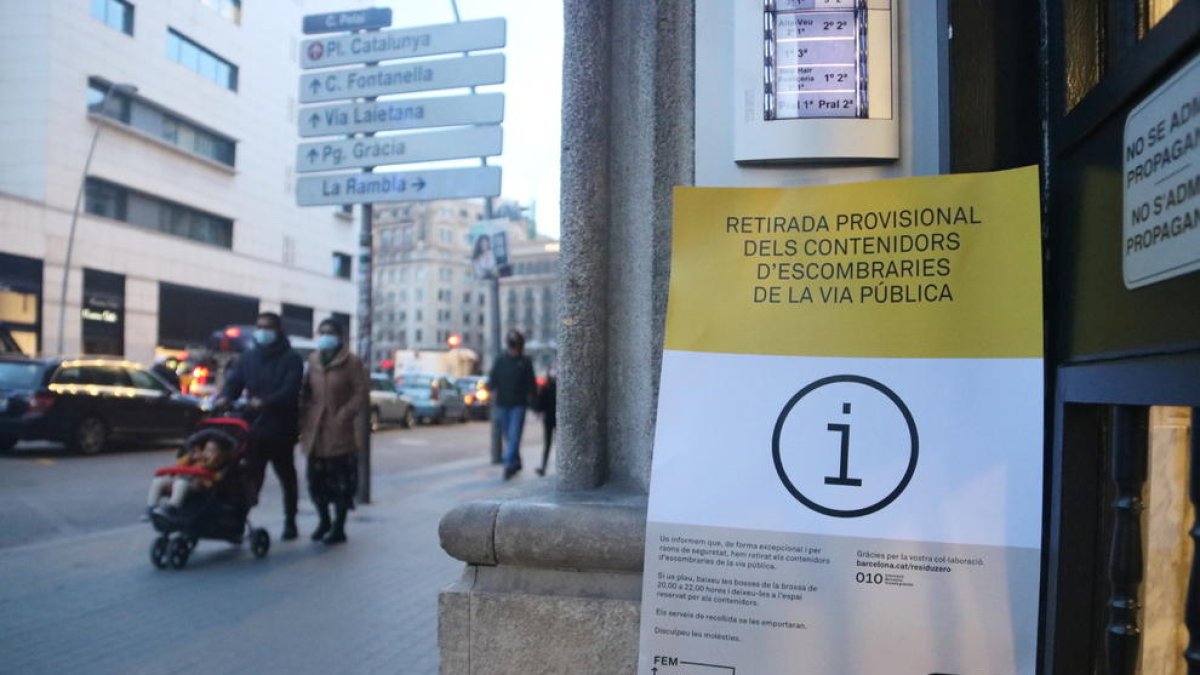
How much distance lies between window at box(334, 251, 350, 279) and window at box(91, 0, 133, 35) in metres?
17.2

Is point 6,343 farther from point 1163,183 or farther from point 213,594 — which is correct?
point 1163,183

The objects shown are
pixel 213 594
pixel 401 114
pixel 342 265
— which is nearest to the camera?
pixel 213 594

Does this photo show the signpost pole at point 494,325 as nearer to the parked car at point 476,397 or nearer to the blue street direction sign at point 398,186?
the blue street direction sign at point 398,186

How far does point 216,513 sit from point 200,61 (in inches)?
1412

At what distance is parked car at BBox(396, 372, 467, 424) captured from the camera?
32469 mm

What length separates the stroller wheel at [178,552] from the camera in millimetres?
7461

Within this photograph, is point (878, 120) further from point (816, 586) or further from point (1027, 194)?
point (816, 586)

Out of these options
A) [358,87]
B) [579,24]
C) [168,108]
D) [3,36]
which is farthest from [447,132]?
[168,108]

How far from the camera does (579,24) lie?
2.73m

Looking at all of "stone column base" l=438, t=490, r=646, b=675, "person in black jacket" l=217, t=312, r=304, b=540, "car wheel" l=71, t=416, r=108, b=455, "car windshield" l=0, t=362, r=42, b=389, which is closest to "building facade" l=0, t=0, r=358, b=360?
"car windshield" l=0, t=362, r=42, b=389

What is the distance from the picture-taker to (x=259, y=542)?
8070 millimetres

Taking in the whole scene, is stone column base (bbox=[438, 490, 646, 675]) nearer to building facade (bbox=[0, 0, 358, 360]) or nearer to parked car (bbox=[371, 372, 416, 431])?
parked car (bbox=[371, 372, 416, 431])

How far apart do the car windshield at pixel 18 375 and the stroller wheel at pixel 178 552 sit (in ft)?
36.3

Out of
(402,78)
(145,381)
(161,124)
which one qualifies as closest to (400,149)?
(402,78)
